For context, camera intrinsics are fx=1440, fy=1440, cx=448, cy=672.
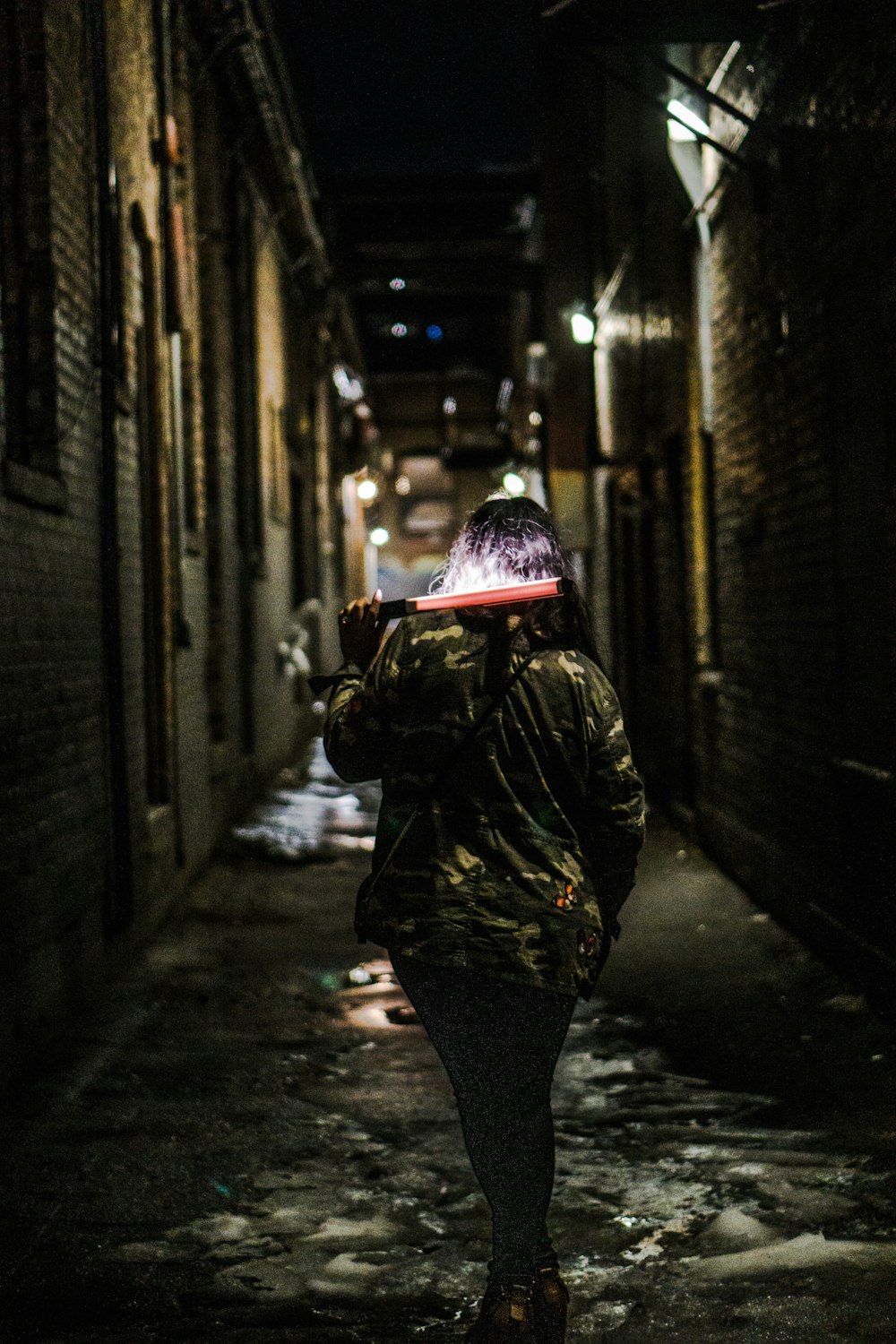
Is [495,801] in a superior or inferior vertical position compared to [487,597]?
inferior

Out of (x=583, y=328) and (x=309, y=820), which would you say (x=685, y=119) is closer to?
(x=583, y=328)

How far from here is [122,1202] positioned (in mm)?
4363

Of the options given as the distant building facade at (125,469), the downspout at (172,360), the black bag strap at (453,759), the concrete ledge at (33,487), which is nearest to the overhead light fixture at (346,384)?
the distant building facade at (125,469)

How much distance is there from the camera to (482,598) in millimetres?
3059

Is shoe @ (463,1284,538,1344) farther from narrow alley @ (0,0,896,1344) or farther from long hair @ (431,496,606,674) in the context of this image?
long hair @ (431,496,606,674)

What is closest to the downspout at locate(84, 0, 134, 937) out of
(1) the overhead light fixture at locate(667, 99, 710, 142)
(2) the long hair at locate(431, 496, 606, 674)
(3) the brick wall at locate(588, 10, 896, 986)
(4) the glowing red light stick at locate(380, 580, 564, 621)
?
(1) the overhead light fixture at locate(667, 99, 710, 142)

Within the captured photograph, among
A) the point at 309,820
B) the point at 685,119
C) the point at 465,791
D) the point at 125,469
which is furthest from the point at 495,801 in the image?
the point at 309,820

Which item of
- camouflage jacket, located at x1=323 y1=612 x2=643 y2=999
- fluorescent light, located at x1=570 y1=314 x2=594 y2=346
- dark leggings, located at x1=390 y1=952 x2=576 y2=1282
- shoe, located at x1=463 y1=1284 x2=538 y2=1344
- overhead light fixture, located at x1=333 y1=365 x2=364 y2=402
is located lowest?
shoe, located at x1=463 y1=1284 x2=538 y2=1344

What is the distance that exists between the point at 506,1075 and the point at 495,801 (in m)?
0.60

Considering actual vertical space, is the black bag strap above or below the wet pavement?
above

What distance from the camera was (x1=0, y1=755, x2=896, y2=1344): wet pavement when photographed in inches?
142

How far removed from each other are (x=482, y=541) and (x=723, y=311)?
256 inches

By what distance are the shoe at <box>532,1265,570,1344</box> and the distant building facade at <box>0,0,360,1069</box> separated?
2.85 m

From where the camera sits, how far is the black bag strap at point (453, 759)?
3066mm
